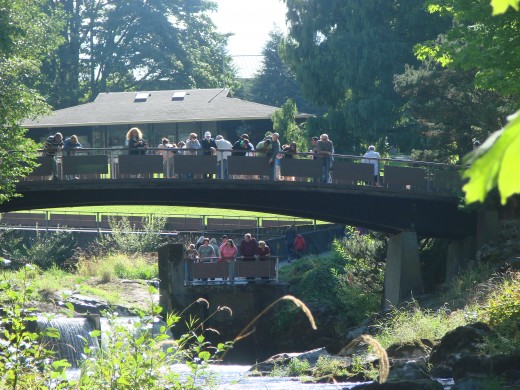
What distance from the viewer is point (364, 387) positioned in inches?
585

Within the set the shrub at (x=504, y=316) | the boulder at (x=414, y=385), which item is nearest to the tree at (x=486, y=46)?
the shrub at (x=504, y=316)

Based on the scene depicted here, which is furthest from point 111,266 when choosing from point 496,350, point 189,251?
point 496,350

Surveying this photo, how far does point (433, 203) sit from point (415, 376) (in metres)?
16.2

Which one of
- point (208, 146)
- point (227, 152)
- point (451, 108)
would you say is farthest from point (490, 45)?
point (451, 108)

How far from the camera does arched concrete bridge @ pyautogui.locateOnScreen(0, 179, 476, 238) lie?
30141mm

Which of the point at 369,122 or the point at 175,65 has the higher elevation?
the point at 175,65

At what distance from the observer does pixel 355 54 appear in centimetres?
5000

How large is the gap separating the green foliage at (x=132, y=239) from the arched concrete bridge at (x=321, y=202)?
39.5 feet

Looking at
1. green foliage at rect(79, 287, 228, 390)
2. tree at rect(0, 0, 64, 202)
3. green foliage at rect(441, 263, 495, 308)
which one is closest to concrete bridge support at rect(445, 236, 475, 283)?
green foliage at rect(441, 263, 495, 308)

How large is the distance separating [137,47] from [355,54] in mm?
32624

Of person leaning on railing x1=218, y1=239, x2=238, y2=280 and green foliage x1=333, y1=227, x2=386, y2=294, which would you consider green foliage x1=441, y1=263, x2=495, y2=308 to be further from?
person leaning on railing x1=218, y1=239, x2=238, y2=280

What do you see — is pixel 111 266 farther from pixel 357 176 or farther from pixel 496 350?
pixel 496 350

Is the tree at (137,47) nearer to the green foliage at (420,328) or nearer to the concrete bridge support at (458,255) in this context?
the concrete bridge support at (458,255)

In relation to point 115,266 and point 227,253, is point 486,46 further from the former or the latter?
point 115,266
